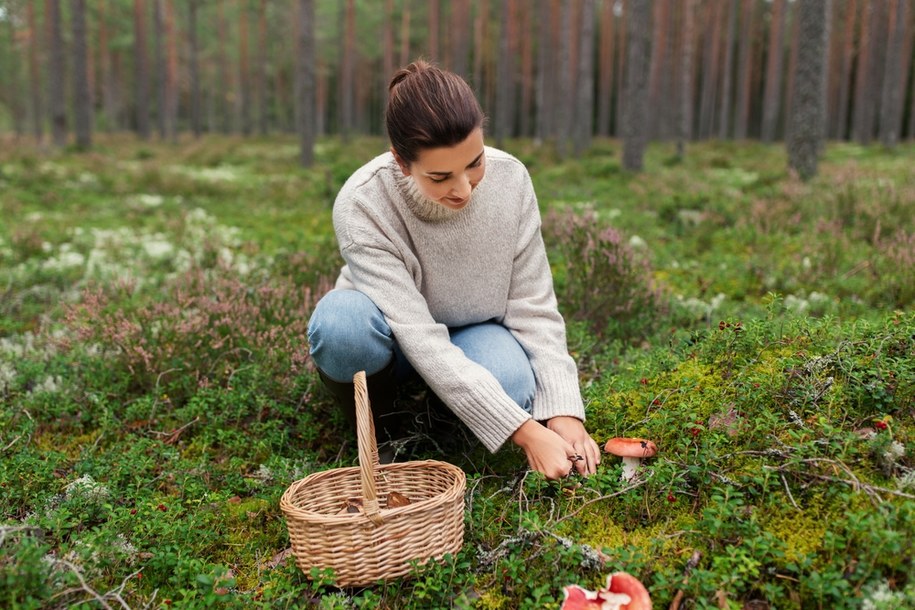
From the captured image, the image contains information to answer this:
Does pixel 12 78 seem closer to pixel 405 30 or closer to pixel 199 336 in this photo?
pixel 405 30

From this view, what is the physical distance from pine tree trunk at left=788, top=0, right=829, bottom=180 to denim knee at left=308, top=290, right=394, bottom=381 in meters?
10.3

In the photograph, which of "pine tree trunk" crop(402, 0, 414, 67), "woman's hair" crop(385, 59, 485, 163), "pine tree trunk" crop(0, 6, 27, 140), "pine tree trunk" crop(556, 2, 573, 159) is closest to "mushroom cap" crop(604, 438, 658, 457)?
"woman's hair" crop(385, 59, 485, 163)

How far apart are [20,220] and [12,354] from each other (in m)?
5.30

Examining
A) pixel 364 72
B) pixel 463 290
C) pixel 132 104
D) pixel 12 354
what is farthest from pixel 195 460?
pixel 132 104

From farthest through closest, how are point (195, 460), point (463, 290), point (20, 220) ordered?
point (20, 220) → point (195, 460) → point (463, 290)

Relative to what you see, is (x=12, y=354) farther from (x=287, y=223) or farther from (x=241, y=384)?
(x=287, y=223)

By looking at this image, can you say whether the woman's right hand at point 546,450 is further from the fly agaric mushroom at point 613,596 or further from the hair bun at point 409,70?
the hair bun at point 409,70

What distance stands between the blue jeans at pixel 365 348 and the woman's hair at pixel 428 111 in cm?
68

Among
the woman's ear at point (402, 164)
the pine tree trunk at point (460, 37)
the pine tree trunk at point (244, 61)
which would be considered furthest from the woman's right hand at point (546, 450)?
the pine tree trunk at point (244, 61)

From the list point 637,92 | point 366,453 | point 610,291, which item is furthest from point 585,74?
point 366,453

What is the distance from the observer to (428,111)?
2535mm

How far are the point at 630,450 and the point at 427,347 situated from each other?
88 centimetres

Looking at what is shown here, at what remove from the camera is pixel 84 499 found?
2854 millimetres

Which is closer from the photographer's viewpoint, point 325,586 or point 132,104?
point 325,586
